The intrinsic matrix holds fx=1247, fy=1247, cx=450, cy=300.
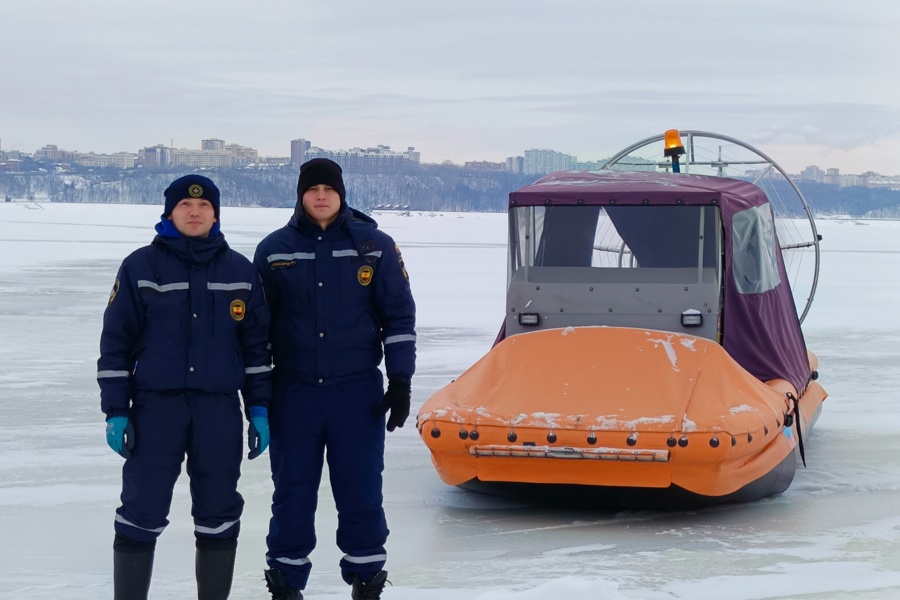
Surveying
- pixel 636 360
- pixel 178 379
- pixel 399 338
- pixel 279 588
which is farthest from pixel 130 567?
pixel 636 360

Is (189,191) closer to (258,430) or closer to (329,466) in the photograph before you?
(258,430)

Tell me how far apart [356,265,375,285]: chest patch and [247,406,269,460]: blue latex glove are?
1.58ft

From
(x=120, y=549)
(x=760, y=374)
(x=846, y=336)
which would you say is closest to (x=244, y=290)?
(x=120, y=549)

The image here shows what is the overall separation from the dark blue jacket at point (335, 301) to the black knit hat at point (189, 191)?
0.27 meters

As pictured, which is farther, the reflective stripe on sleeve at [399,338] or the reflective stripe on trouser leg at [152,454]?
the reflective stripe on sleeve at [399,338]

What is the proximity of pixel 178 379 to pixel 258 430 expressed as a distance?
1.00 feet

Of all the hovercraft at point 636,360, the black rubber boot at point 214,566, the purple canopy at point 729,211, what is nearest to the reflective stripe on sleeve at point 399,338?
the black rubber boot at point 214,566

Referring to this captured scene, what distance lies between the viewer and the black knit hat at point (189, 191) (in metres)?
3.57

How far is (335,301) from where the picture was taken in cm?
377

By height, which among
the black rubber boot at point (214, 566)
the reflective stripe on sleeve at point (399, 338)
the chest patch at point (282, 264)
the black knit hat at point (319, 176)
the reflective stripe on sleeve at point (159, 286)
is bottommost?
the black rubber boot at point (214, 566)

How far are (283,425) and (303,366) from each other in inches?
7.5

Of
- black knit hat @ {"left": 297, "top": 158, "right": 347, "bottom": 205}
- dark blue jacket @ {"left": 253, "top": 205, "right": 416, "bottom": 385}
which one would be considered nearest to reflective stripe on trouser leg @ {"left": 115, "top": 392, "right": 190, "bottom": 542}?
dark blue jacket @ {"left": 253, "top": 205, "right": 416, "bottom": 385}

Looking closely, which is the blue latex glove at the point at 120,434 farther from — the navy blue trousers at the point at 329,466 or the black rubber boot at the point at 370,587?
the black rubber boot at the point at 370,587

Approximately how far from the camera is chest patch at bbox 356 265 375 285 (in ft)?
12.4
